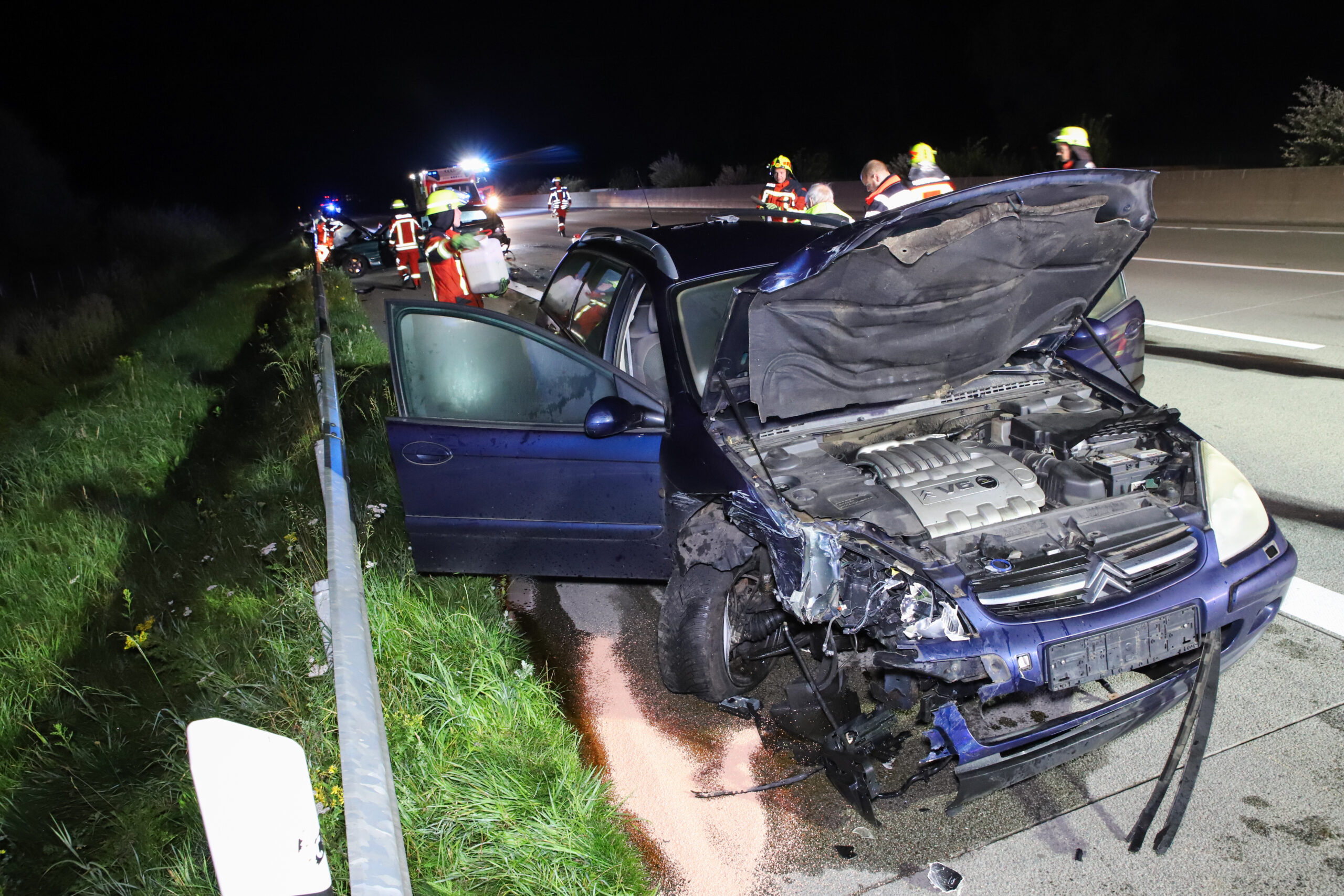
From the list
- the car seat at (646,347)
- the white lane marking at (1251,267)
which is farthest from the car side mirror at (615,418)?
the white lane marking at (1251,267)

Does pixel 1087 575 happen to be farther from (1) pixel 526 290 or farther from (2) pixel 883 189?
(1) pixel 526 290

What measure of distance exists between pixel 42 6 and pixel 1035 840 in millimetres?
102326

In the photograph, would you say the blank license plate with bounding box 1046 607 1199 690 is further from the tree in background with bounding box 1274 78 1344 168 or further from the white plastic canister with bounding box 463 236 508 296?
the tree in background with bounding box 1274 78 1344 168

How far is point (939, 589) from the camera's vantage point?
2705mm

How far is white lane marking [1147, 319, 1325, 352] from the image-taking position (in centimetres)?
766

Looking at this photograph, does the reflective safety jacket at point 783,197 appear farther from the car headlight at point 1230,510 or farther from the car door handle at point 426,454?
the car headlight at point 1230,510

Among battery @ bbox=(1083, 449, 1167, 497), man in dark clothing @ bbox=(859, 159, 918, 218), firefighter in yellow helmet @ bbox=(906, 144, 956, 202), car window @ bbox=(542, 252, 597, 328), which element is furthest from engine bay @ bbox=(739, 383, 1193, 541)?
firefighter in yellow helmet @ bbox=(906, 144, 956, 202)

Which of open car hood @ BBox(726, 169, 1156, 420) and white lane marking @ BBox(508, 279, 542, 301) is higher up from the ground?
open car hood @ BBox(726, 169, 1156, 420)

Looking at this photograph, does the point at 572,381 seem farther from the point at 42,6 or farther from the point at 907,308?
the point at 42,6

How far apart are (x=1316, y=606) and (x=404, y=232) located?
45.4 ft

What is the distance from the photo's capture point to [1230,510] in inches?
123

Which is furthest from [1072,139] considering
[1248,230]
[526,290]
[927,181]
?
[1248,230]

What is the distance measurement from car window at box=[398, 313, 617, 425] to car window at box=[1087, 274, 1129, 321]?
2990 millimetres

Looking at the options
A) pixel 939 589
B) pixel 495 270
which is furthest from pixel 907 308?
pixel 495 270
